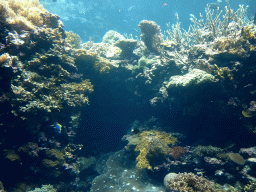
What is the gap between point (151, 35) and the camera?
28.1 ft

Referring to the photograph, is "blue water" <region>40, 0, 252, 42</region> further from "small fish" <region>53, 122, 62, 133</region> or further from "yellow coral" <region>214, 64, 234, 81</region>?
"small fish" <region>53, 122, 62, 133</region>

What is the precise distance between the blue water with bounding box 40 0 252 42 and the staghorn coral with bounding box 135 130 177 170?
2821cm

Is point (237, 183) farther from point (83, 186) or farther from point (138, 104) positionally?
point (83, 186)

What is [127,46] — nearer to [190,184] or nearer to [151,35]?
[151,35]

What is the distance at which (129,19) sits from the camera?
35500 mm

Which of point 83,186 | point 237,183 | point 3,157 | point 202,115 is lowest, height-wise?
point 83,186

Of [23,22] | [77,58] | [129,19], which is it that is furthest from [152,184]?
[129,19]

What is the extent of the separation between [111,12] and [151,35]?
95.6 ft

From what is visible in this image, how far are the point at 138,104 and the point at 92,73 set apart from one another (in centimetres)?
303

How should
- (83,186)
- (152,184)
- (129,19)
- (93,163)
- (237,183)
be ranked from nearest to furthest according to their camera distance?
1. (237,183)
2. (152,184)
3. (83,186)
4. (93,163)
5. (129,19)

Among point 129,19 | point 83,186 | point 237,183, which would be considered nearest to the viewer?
point 237,183

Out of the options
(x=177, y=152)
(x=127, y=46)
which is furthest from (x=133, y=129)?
(x=127, y=46)

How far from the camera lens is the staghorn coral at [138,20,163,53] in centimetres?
837

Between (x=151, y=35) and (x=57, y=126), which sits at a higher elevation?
(x=151, y=35)
